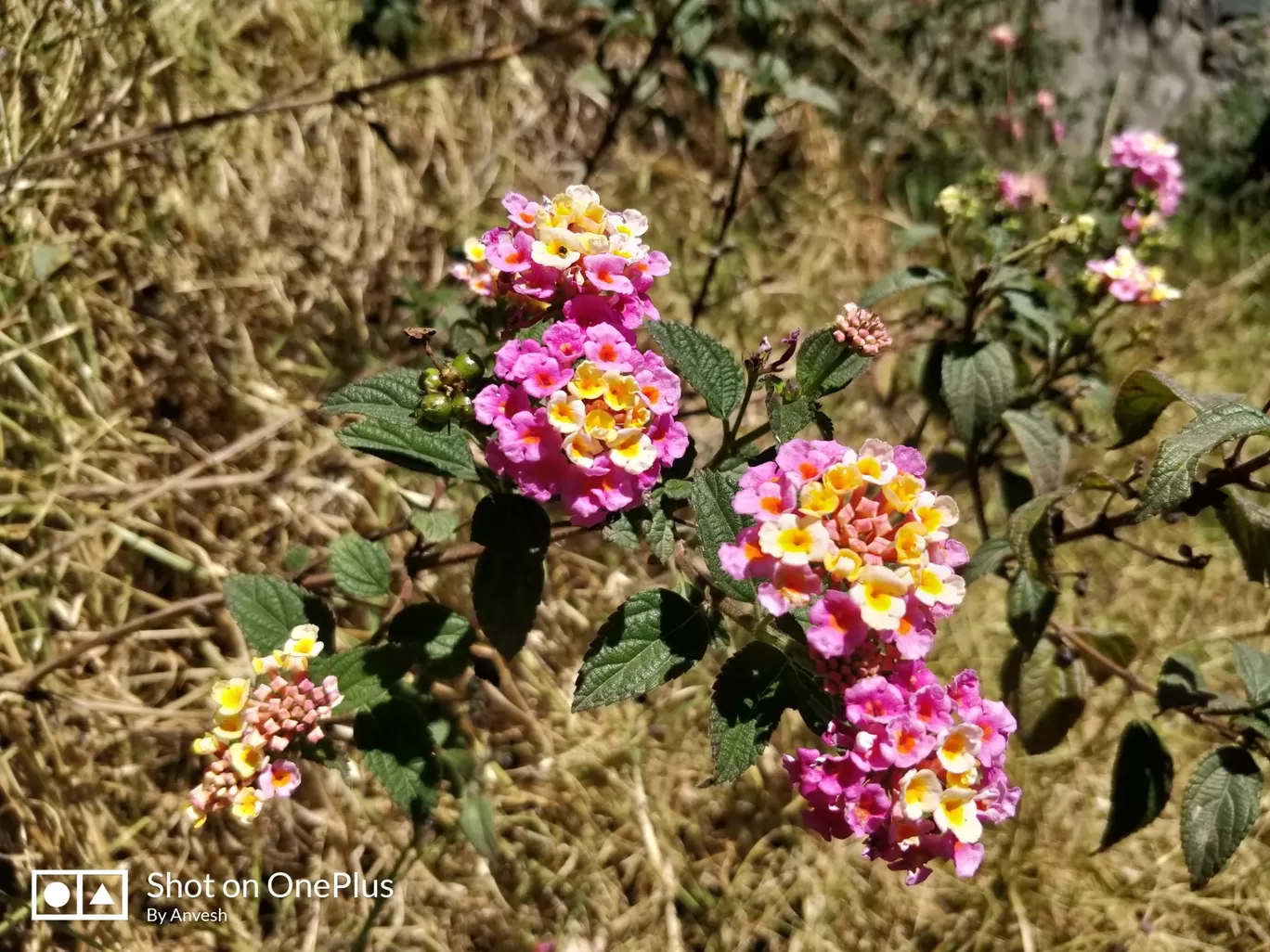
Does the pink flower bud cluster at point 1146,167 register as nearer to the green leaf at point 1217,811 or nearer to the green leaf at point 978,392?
the green leaf at point 978,392

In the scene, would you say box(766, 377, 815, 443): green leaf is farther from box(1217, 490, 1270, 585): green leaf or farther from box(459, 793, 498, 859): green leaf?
box(459, 793, 498, 859): green leaf

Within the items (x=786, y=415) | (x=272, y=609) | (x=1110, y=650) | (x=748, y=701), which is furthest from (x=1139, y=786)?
(x=272, y=609)

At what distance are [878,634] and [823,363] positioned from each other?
282mm

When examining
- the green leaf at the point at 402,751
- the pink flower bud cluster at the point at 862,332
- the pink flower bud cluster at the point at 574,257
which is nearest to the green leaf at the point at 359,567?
the green leaf at the point at 402,751

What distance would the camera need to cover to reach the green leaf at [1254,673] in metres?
1.17

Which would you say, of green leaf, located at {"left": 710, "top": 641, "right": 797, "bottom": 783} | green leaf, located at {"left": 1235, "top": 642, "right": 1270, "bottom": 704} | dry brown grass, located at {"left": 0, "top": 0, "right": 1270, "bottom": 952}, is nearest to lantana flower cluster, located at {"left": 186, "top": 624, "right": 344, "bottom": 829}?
green leaf, located at {"left": 710, "top": 641, "right": 797, "bottom": 783}

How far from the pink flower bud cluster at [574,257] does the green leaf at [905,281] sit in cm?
47

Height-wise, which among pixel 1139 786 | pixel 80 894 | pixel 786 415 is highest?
pixel 786 415

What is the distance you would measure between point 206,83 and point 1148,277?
198 centimetres

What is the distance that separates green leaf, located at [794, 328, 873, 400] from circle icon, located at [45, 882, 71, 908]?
140cm

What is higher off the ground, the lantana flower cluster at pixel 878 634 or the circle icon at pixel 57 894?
the lantana flower cluster at pixel 878 634

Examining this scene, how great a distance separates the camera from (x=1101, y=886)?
1.76 meters

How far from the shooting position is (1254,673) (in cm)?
120

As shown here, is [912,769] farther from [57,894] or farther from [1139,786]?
[57,894]
